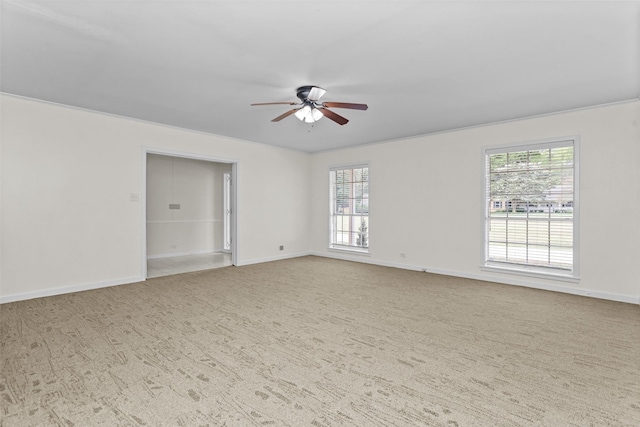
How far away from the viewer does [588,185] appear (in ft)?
14.1

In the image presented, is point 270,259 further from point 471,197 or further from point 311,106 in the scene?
point 471,197

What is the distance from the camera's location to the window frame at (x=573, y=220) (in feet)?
14.4

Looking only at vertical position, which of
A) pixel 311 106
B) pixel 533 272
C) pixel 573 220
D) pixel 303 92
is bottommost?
pixel 533 272

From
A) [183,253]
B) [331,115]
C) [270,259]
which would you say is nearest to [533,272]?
[331,115]

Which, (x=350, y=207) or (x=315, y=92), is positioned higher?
(x=315, y=92)

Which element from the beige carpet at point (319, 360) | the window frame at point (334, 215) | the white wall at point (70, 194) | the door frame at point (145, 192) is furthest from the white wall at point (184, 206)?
the beige carpet at point (319, 360)

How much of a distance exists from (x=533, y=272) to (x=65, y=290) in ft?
22.1

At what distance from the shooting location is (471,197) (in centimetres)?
535

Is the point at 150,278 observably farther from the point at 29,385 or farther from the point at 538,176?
the point at 538,176

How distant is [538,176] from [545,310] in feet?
6.85

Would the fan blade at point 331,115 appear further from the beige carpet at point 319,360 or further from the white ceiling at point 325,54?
the beige carpet at point 319,360

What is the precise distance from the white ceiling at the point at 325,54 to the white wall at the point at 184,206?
3.34 metres

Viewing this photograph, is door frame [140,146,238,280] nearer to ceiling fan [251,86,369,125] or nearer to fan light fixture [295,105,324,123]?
ceiling fan [251,86,369,125]

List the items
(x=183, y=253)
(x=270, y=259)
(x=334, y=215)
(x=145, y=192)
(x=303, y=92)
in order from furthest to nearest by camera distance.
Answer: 1. (x=183, y=253)
2. (x=334, y=215)
3. (x=270, y=259)
4. (x=145, y=192)
5. (x=303, y=92)
